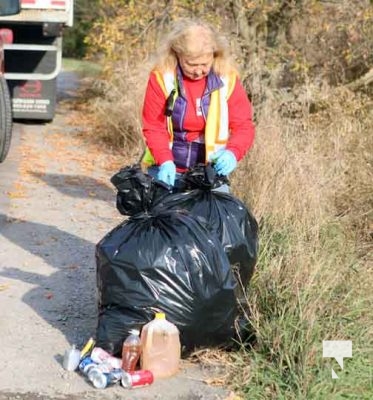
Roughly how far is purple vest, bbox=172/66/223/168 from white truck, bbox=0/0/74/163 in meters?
4.39

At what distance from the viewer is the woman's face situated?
15.3 feet

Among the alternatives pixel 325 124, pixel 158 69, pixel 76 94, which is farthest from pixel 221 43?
pixel 76 94

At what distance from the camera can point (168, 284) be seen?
4227mm

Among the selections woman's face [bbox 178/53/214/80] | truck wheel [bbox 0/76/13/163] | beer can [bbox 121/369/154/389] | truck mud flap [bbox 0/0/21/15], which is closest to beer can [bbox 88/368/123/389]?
beer can [bbox 121/369/154/389]

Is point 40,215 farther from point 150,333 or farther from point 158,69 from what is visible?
point 150,333

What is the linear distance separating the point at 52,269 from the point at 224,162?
1.73 meters

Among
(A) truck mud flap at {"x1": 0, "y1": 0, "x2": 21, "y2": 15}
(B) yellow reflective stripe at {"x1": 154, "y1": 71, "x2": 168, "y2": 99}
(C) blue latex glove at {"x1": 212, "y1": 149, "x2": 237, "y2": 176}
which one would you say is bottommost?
(C) blue latex glove at {"x1": 212, "y1": 149, "x2": 237, "y2": 176}

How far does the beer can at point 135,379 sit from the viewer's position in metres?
4.07

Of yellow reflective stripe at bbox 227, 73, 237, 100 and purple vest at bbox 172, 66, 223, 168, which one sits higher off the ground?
yellow reflective stripe at bbox 227, 73, 237, 100

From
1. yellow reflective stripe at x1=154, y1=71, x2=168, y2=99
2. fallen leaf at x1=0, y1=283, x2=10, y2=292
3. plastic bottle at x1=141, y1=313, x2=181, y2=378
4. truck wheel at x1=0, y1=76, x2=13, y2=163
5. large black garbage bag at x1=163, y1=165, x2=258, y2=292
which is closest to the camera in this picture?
plastic bottle at x1=141, y1=313, x2=181, y2=378

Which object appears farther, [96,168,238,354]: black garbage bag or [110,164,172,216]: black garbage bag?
[110,164,172,216]: black garbage bag

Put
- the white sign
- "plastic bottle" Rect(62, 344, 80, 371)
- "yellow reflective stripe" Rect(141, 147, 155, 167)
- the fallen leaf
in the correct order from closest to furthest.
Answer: the white sign, "plastic bottle" Rect(62, 344, 80, 371), "yellow reflective stripe" Rect(141, 147, 155, 167), the fallen leaf

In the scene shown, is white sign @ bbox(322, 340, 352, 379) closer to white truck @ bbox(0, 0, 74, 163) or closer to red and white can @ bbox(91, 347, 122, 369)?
red and white can @ bbox(91, 347, 122, 369)

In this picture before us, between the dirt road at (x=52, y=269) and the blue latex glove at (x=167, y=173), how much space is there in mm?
900
